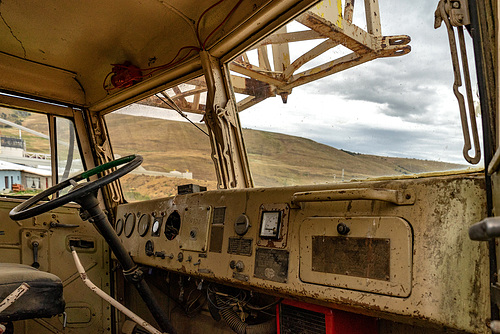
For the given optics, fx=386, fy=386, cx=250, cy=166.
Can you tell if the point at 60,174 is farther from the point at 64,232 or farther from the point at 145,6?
the point at 145,6

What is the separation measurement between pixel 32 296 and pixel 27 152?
161 cm

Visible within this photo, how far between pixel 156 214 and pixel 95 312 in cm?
102

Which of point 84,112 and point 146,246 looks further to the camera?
point 84,112

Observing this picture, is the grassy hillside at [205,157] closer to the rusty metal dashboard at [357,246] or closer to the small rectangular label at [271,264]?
the rusty metal dashboard at [357,246]

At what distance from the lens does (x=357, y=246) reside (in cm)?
131

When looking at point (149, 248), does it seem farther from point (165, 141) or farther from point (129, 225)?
point (165, 141)

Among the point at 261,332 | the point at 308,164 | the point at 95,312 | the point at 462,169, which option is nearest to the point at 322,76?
the point at 308,164

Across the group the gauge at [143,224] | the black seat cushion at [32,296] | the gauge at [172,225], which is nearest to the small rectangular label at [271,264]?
the gauge at [172,225]

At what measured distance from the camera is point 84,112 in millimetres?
3193

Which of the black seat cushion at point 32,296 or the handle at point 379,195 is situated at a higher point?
the handle at point 379,195

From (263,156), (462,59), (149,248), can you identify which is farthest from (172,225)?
(462,59)

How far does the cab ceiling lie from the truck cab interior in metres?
0.01

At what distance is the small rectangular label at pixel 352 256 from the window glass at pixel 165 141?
113cm

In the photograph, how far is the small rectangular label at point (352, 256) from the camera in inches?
48.5
